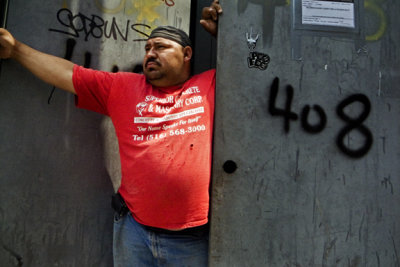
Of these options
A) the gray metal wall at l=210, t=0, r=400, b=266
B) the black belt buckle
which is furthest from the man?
the gray metal wall at l=210, t=0, r=400, b=266

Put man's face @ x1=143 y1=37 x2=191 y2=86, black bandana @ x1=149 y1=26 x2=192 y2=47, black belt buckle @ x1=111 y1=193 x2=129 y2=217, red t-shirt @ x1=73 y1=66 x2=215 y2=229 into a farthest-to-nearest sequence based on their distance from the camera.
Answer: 1. black bandana @ x1=149 y1=26 x2=192 y2=47
2. man's face @ x1=143 y1=37 x2=191 y2=86
3. black belt buckle @ x1=111 y1=193 x2=129 y2=217
4. red t-shirt @ x1=73 y1=66 x2=215 y2=229

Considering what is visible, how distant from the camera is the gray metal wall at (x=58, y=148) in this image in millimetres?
2170

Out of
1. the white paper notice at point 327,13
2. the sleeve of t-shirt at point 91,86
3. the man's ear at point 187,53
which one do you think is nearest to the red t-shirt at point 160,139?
the sleeve of t-shirt at point 91,86

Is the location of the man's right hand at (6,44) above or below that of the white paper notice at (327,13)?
below

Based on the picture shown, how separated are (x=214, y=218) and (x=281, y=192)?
1.40 ft

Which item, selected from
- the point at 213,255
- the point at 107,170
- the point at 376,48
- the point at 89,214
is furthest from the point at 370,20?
the point at 89,214

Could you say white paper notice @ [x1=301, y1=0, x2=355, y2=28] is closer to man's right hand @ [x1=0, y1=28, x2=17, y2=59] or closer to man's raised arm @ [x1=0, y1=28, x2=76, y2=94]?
man's raised arm @ [x1=0, y1=28, x2=76, y2=94]

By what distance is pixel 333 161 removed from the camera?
1911 mm

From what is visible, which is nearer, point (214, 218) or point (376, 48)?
point (214, 218)

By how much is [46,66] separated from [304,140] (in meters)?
1.70

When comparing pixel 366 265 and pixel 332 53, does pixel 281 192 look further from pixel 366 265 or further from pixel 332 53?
pixel 332 53

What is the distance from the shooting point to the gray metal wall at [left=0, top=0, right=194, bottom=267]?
85.4 inches

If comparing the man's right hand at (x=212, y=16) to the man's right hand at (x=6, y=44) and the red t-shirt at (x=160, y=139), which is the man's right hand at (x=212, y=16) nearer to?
the red t-shirt at (x=160, y=139)

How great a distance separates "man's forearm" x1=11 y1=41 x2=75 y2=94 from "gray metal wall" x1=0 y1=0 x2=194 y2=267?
17 cm
